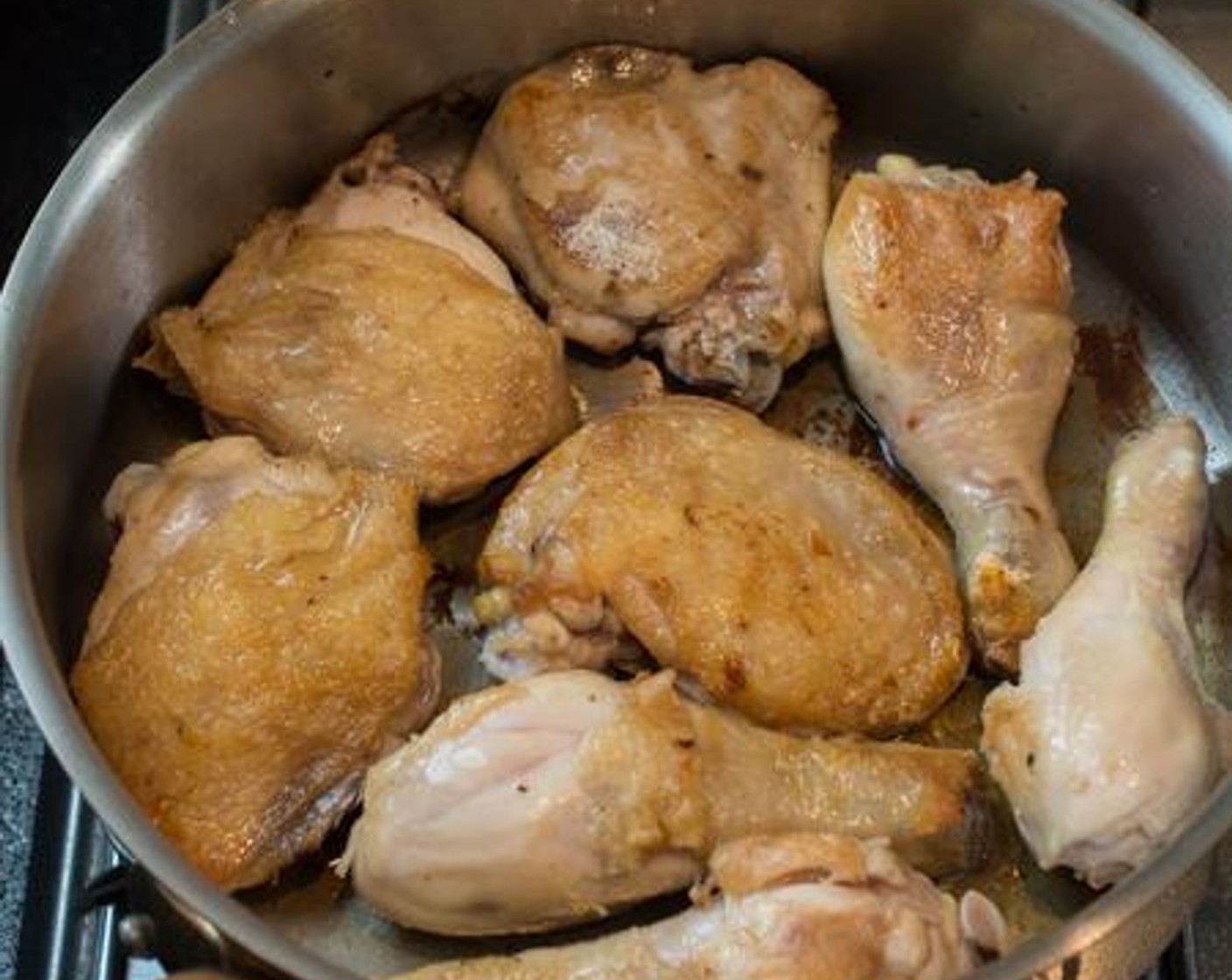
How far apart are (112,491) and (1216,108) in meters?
1.09

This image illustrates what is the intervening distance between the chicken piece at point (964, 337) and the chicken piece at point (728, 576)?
0.24 feet

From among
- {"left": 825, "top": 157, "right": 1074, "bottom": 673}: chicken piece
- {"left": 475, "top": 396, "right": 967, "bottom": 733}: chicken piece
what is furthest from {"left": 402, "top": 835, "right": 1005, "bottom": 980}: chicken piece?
{"left": 825, "top": 157, "right": 1074, "bottom": 673}: chicken piece

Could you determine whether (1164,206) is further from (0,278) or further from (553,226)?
(0,278)

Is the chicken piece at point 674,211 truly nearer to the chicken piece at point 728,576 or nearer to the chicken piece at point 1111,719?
the chicken piece at point 728,576

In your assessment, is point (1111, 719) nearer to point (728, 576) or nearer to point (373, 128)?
point (728, 576)

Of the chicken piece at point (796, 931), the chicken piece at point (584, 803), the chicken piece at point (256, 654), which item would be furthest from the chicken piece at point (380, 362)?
the chicken piece at point (796, 931)

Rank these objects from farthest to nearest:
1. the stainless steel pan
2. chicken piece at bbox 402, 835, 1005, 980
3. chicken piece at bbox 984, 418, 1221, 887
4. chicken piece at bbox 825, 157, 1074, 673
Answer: chicken piece at bbox 825, 157, 1074, 673, the stainless steel pan, chicken piece at bbox 984, 418, 1221, 887, chicken piece at bbox 402, 835, 1005, 980

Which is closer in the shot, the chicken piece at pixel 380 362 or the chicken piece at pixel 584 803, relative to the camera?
the chicken piece at pixel 584 803

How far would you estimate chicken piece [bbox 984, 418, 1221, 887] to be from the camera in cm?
147

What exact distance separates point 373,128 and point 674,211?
1.15 feet

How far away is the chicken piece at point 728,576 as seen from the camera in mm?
1557

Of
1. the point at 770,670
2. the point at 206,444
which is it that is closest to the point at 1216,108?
the point at 770,670

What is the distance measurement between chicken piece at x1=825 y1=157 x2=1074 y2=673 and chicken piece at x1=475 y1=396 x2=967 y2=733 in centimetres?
7

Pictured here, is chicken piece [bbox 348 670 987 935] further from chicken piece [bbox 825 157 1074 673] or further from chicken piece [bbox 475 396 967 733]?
chicken piece [bbox 825 157 1074 673]
